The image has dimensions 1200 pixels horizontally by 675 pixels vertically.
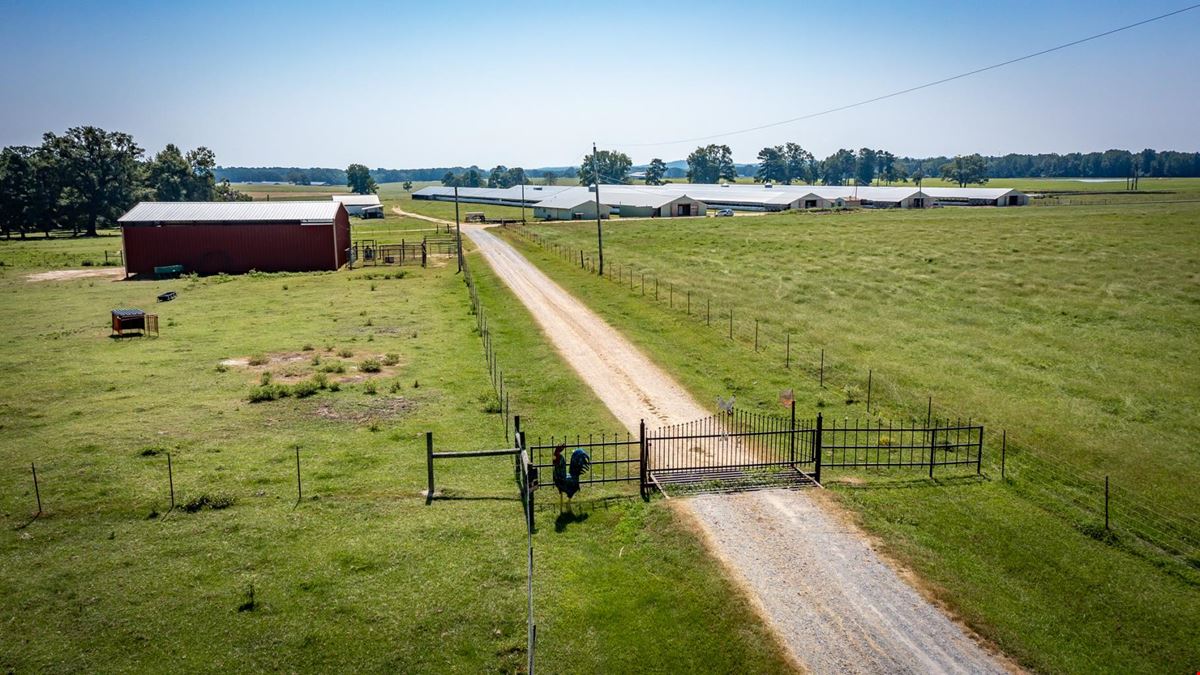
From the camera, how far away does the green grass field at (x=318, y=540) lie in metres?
13.8

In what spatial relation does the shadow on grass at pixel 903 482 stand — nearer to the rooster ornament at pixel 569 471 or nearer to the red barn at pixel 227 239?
the rooster ornament at pixel 569 471

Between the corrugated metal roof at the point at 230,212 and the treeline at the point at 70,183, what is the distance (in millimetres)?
50431

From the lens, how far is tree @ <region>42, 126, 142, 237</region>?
10869 centimetres

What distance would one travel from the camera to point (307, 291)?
184 feet

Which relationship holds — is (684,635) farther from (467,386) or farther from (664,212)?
(664,212)

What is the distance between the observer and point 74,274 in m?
65.6

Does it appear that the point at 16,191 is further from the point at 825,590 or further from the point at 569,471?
the point at 825,590

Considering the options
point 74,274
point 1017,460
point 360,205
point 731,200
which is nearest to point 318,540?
point 1017,460

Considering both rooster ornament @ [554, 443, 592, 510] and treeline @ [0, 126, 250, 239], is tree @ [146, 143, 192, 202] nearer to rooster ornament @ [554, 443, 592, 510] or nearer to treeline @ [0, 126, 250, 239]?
treeline @ [0, 126, 250, 239]

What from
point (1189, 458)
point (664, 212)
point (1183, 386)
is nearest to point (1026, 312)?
point (1183, 386)

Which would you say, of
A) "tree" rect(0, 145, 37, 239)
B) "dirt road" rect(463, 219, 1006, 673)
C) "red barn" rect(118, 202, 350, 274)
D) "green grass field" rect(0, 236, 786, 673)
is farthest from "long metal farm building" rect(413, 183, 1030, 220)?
"dirt road" rect(463, 219, 1006, 673)

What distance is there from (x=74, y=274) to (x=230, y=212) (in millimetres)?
13578

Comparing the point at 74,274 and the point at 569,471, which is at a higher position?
the point at 74,274

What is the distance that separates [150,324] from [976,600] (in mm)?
42071
